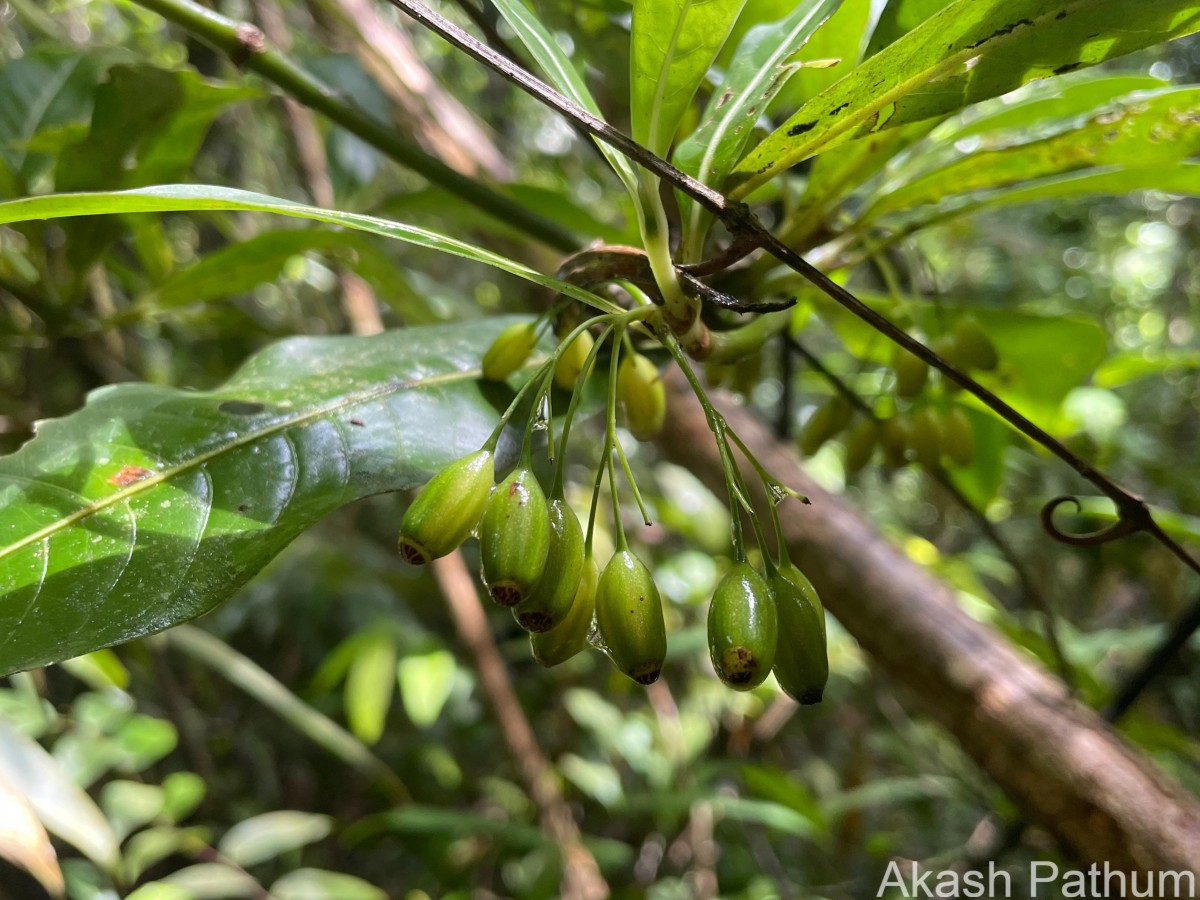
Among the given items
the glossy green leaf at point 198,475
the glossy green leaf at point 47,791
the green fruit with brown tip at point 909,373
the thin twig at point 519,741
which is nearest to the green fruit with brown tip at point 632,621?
the glossy green leaf at point 198,475

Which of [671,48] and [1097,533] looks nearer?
[671,48]

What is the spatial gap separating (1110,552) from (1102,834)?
1291 mm

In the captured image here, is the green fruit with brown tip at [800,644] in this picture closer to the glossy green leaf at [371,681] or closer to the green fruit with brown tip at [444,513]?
the green fruit with brown tip at [444,513]

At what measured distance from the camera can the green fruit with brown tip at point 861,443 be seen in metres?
0.84

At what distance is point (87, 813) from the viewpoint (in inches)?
37.9

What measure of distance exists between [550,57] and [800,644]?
457 mm

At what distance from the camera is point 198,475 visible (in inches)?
20.5

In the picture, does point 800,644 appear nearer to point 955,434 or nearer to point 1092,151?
point 955,434

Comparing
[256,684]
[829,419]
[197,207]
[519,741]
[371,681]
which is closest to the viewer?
[197,207]

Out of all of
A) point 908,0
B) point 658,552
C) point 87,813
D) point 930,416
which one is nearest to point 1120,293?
point 658,552

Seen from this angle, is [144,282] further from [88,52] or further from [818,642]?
[818,642]

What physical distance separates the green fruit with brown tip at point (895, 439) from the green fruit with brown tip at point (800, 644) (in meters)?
0.37

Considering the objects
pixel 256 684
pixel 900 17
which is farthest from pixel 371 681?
pixel 900 17

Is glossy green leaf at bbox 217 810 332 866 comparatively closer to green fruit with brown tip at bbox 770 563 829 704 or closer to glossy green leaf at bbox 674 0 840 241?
green fruit with brown tip at bbox 770 563 829 704
